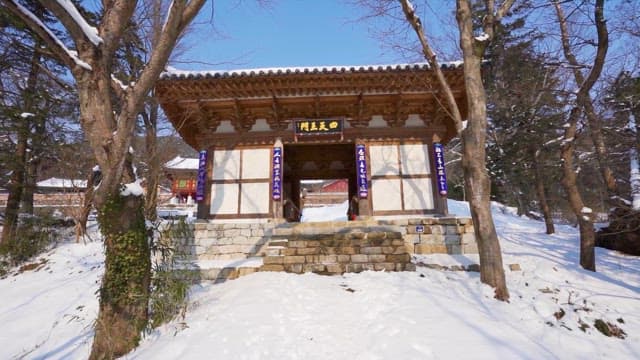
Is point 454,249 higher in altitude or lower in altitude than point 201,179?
lower

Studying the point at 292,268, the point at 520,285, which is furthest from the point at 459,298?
the point at 292,268

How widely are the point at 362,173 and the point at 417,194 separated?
170 cm

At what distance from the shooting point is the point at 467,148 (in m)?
5.55

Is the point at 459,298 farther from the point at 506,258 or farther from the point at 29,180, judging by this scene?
the point at 29,180

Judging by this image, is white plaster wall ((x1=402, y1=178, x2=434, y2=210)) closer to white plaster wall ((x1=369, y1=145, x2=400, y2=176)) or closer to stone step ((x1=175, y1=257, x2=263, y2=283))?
white plaster wall ((x1=369, y1=145, x2=400, y2=176))

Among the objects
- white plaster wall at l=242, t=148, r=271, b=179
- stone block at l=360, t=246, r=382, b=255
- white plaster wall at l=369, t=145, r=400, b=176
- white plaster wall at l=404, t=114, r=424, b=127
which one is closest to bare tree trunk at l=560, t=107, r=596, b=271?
white plaster wall at l=404, t=114, r=424, b=127

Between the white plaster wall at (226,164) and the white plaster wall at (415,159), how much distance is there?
488 cm

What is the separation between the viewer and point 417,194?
8.95 meters

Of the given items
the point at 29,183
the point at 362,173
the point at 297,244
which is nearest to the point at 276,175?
the point at 362,173

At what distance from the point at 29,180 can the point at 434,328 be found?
1532cm

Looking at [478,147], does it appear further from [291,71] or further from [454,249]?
[291,71]

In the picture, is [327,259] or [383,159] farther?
[383,159]

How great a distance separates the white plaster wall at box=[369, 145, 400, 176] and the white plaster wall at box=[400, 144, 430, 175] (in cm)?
21

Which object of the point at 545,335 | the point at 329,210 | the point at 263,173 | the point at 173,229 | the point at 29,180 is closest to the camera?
the point at 545,335
